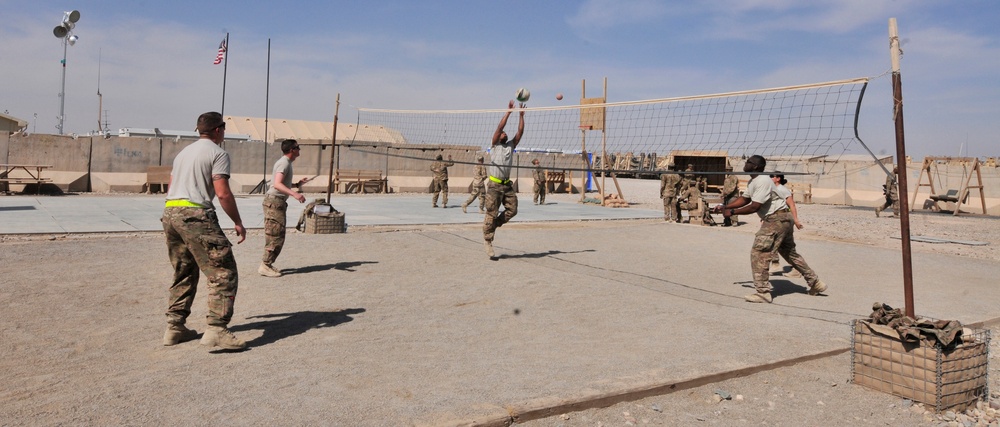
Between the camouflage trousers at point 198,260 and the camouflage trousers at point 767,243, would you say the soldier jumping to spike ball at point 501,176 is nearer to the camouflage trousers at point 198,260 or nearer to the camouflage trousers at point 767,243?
the camouflage trousers at point 767,243

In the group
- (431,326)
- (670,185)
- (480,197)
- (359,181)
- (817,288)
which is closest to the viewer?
(431,326)

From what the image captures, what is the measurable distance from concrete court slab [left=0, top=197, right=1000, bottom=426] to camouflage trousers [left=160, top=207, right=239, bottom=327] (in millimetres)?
319

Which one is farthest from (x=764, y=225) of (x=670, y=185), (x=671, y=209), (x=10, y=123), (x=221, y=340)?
(x=10, y=123)

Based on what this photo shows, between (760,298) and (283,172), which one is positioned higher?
(283,172)

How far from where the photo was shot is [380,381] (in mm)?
4414

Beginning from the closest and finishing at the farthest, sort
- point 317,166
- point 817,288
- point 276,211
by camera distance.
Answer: point 817,288
point 276,211
point 317,166

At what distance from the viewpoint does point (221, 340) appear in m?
5.07

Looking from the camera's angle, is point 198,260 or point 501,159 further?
point 501,159

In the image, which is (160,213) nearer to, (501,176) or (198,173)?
(501,176)

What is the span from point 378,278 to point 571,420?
16.2ft

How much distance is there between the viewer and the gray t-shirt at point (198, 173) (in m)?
5.10

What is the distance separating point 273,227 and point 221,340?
11.3 feet

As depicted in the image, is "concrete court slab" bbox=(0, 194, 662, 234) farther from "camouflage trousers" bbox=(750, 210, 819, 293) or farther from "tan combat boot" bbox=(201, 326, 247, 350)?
"camouflage trousers" bbox=(750, 210, 819, 293)

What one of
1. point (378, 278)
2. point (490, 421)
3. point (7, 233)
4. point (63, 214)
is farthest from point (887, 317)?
point (63, 214)
